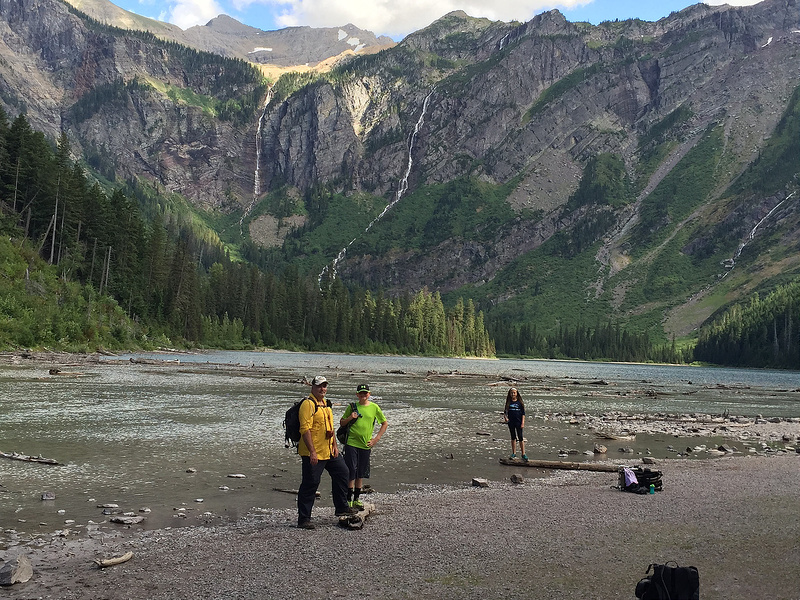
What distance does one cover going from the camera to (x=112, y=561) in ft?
35.3

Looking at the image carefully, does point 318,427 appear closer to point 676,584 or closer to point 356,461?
point 356,461

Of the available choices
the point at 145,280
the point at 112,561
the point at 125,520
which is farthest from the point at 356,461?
the point at 145,280

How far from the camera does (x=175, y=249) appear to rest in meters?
138

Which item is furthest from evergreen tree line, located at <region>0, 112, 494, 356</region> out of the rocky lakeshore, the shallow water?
the rocky lakeshore

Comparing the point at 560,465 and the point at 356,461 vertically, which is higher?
the point at 356,461

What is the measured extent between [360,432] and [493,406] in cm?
3324

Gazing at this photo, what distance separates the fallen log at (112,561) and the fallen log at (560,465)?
15664mm

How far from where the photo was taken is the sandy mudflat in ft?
33.3

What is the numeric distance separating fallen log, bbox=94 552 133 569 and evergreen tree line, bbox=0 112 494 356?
217 ft

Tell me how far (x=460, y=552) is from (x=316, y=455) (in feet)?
13.3

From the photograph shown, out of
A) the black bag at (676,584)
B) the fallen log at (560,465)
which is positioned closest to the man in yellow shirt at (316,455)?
the black bag at (676,584)

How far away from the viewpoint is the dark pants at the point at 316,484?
14188 millimetres

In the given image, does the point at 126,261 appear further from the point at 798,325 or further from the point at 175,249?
the point at 798,325

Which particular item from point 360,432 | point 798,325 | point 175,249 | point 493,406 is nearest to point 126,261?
point 175,249
